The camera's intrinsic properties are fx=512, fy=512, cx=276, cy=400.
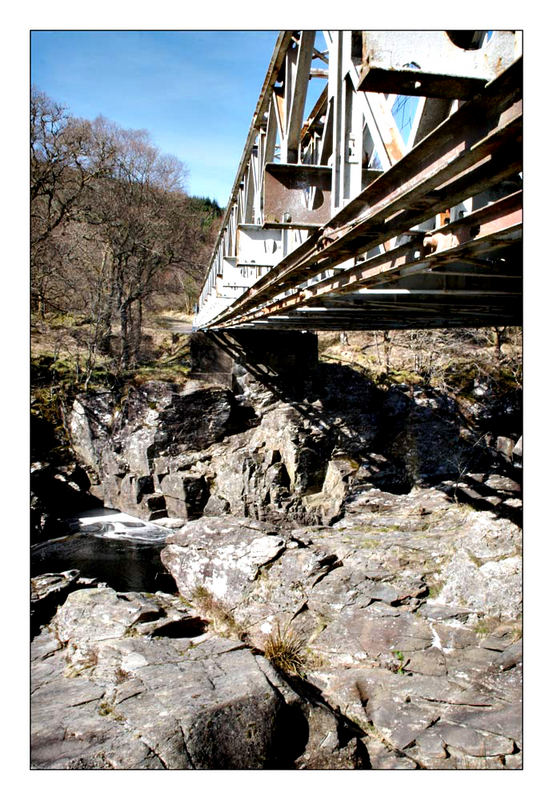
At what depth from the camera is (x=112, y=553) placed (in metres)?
13.6

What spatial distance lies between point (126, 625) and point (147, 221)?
17712 millimetres

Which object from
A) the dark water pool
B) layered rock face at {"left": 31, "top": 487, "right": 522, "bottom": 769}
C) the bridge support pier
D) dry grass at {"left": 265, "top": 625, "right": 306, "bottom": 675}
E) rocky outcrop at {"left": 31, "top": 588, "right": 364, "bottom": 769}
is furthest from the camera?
the bridge support pier

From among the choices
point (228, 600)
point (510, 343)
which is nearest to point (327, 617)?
point (228, 600)

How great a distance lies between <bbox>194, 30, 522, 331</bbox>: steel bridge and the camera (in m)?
1.78

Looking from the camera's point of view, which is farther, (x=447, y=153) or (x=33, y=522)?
(x=33, y=522)

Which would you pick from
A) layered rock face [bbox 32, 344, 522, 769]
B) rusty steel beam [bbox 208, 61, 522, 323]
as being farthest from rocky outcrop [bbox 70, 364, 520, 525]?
rusty steel beam [bbox 208, 61, 522, 323]

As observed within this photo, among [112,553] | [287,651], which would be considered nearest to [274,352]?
[112,553]

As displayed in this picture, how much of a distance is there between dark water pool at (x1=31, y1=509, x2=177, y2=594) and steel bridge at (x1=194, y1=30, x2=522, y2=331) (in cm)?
844

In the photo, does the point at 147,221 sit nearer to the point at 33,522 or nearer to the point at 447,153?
the point at 33,522

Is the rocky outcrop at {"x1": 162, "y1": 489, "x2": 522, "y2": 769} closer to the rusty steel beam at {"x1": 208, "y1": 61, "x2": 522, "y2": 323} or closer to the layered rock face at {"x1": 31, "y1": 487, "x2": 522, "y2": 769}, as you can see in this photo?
the layered rock face at {"x1": 31, "y1": 487, "x2": 522, "y2": 769}

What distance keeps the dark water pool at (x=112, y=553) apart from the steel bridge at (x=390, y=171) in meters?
8.44

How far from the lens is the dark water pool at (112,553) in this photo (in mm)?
12062

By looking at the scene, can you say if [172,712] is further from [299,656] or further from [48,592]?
[48,592]

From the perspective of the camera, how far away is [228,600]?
912 cm
